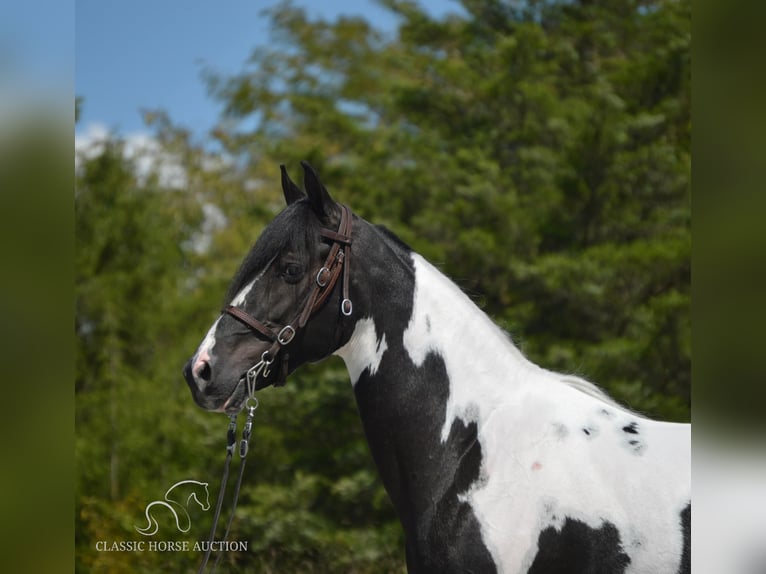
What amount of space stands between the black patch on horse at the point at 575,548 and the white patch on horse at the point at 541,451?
2 centimetres

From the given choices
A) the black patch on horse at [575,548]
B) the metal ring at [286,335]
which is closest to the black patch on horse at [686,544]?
the black patch on horse at [575,548]

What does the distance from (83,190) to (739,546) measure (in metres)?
7.41

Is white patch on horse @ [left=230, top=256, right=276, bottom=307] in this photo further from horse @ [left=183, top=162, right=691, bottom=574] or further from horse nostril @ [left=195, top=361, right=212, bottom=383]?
horse nostril @ [left=195, top=361, right=212, bottom=383]

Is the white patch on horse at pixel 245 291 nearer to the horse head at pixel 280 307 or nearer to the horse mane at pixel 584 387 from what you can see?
the horse head at pixel 280 307

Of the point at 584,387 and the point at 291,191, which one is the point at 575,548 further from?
the point at 291,191

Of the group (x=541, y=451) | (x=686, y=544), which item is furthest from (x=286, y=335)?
(x=686, y=544)

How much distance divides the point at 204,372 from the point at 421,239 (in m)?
4.77

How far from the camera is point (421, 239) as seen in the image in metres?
6.78

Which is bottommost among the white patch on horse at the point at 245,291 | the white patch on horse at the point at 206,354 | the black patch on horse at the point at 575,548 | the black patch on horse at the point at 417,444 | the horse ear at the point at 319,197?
the black patch on horse at the point at 575,548

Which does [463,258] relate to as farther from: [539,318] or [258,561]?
[258,561]

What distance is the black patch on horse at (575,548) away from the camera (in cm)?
196

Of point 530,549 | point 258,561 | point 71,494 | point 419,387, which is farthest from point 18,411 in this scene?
point 258,561

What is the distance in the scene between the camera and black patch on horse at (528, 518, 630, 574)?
1.96 m

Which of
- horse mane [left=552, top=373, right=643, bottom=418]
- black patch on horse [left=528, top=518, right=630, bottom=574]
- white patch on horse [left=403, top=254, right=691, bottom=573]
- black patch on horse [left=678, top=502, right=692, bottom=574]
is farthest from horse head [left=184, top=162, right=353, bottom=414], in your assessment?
black patch on horse [left=678, top=502, right=692, bottom=574]
